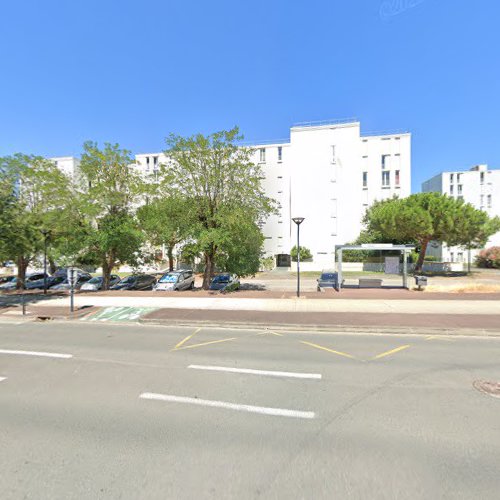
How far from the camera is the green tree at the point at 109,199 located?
19562mm

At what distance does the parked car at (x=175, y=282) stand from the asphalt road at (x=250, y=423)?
1370 centimetres

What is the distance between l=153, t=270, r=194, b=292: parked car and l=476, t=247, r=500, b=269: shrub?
154 ft

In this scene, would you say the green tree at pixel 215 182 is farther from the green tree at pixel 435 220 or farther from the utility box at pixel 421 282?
the green tree at pixel 435 220

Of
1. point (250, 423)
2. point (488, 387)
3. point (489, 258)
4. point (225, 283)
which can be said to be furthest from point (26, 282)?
point (489, 258)

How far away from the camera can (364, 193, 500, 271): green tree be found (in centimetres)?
3005

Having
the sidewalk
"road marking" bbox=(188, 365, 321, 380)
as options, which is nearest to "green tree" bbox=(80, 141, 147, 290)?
the sidewalk

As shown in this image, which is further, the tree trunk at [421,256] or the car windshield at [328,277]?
the tree trunk at [421,256]

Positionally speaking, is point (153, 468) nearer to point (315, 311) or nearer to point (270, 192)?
point (315, 311)

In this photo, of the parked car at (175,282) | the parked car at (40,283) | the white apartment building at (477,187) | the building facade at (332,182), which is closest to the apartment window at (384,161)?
the building facade at (332,182)

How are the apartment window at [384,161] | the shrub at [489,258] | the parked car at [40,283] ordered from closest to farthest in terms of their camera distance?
the parked car at [40,283], the shrub at [489,258], the apartment window at [384,161]

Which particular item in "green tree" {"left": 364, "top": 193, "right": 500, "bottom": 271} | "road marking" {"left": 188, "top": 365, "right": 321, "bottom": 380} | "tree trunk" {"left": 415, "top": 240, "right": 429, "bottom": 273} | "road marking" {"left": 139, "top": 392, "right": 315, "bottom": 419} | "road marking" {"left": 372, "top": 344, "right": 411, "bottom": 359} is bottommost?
"road marking" {"left": 372, "top": 344, "right": 411, "bottom": 359}

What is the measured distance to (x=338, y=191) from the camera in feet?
141

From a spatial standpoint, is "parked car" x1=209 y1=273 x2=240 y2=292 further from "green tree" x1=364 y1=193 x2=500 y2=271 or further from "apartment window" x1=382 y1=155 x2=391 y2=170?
"apartment window" x1=382 y1=155 x2=391 y2=170

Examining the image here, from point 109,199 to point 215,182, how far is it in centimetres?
809
